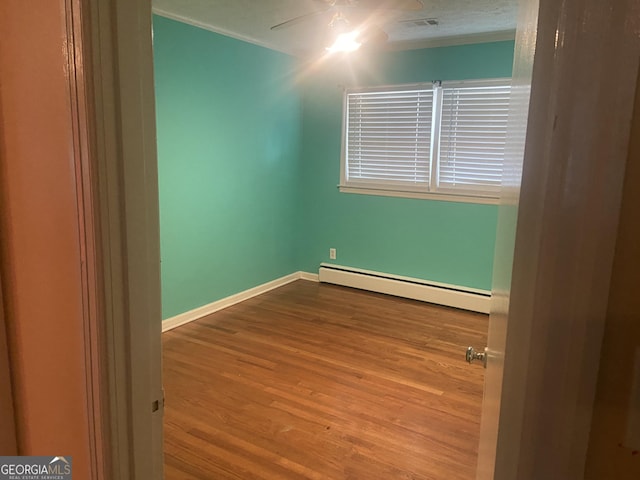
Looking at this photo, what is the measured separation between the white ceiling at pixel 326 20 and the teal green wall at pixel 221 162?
155 mm

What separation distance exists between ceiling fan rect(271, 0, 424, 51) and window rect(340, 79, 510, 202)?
4.74 feet

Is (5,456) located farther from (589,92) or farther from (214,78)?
(214,78)

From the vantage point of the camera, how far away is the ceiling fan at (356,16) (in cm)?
235

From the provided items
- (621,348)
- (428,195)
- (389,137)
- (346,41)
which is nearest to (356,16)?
(346,41)

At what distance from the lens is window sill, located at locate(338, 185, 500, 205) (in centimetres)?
407

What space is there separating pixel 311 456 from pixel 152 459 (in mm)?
1283

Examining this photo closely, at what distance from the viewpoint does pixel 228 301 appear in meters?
4.25

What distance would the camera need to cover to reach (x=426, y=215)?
4371mm

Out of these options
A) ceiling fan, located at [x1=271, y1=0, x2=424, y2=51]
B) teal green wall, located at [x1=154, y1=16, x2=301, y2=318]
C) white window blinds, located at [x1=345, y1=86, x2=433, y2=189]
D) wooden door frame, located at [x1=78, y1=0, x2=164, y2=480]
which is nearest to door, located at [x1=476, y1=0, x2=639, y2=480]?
wooden door frame, located at [x1=78, y1=0, x2=164, y2=480]

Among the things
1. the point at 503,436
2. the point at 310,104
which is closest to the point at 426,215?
the point at 310,104

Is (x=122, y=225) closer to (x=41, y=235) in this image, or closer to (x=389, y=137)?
(x=41, y=235)

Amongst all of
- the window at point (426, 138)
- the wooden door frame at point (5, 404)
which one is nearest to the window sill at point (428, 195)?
the window at point (426, 138)

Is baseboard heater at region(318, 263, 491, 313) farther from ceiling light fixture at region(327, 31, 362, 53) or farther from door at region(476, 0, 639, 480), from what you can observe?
door at region(476, 0, 639, 480)

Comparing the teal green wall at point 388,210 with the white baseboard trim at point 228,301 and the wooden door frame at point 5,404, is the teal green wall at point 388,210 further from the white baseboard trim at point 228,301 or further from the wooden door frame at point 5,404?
the wooden door frame at point 5,404
